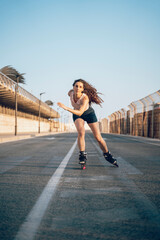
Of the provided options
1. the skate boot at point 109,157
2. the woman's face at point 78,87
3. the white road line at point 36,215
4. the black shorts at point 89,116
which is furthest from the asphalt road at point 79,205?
the woman's face at point 78,87

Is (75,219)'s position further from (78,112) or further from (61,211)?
(78,112)

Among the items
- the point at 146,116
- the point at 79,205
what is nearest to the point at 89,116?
the point at 79,205

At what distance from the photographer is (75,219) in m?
2.62

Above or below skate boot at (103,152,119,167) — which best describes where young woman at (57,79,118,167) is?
above

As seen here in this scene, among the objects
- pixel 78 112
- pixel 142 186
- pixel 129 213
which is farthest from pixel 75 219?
pixel 78 112

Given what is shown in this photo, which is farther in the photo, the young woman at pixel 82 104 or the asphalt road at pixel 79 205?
the young woman at pixel 82 104

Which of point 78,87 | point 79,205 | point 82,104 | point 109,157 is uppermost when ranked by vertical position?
point 78,87

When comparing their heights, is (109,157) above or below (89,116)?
below

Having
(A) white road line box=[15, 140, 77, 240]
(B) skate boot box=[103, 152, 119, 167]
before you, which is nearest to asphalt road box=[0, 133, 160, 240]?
(A) white road line box=[15, 140, 77, 240]

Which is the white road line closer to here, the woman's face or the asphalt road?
the asphalt road

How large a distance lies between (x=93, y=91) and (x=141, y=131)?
905 inches

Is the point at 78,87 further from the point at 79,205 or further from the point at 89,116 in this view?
the point at 79,205

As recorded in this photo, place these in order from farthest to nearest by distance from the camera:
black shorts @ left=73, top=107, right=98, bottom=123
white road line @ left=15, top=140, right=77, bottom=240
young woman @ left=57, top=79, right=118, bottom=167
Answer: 1. black shorts @ left=73, top=107, right=98, bottom=123
2. young woman @ left=57, top=79, right=118, bottom=167
3. white road line @ left=15, top=140, right=77, bottom=240

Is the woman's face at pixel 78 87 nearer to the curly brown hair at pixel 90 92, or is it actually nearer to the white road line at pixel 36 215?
the curly brown hair at pixel 90 92
